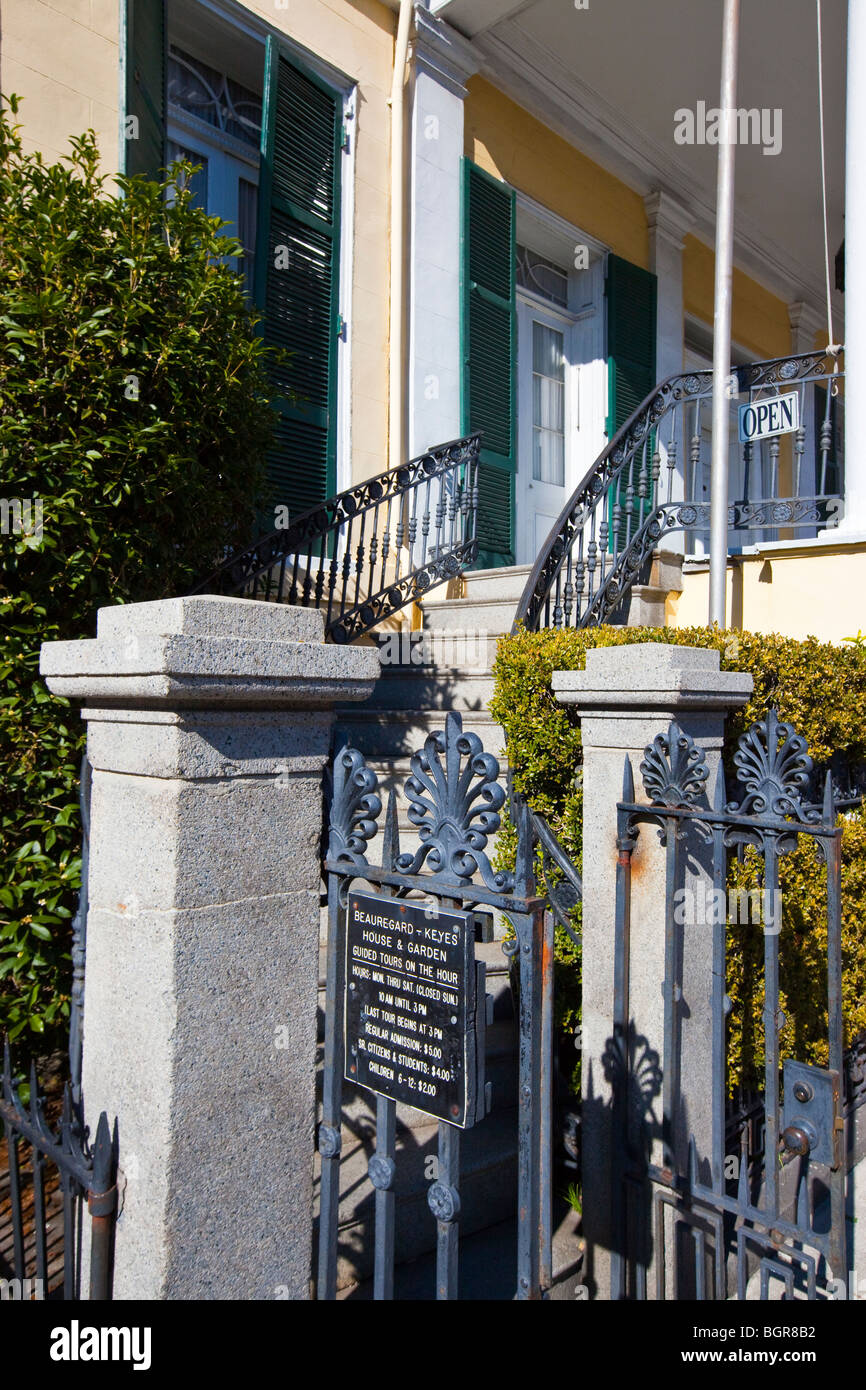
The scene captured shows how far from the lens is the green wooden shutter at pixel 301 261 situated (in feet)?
21.1

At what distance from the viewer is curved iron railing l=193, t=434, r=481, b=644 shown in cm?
579

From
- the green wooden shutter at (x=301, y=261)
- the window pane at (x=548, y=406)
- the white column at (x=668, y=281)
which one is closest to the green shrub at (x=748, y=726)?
the green wooden shutter at (x=301, y=261)

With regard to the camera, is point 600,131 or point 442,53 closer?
point 442,53

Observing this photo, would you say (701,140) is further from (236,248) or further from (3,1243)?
(3,1243)

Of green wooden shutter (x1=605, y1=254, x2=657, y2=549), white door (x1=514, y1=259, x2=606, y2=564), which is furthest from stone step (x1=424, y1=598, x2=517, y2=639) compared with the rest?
green wooden shutter (x1=605, y1=254, x2=657, y2=549)

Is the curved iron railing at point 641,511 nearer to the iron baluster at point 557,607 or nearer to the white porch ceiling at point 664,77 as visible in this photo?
the iron baluster at point 557,607

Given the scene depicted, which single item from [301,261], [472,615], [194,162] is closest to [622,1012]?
[472,615]

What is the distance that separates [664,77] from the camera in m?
8.78

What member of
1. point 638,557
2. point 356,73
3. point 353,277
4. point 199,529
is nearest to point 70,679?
point 199,529

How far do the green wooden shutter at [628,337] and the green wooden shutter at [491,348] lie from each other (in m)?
1.58

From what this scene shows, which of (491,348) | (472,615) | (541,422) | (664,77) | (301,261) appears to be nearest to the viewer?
(472,615)

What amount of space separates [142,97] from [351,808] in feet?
17.3

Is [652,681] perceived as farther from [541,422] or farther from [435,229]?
[541,422]

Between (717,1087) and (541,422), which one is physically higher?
(541,422)
